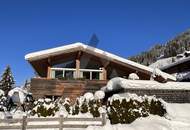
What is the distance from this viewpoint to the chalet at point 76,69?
90.7ft

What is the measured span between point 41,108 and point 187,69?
82.8 ft

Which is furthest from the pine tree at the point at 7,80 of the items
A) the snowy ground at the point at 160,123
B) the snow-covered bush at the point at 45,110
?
the snowy ground at the point at 160,123

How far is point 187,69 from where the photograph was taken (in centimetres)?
4194

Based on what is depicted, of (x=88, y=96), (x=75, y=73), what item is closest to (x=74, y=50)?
(x=75, y=73)

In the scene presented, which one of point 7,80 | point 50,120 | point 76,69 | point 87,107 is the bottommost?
point 50,120

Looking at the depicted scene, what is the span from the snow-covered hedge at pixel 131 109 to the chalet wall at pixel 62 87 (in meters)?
6.40

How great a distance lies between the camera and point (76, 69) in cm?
2912

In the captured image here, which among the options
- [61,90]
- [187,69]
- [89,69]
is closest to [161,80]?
[89,69]

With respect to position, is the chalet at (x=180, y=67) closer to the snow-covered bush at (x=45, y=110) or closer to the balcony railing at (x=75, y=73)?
the balcony railing at (x=75, y=73)

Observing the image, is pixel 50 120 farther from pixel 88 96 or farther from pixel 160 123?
pixel 88 96

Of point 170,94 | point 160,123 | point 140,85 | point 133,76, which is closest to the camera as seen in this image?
point 160,123

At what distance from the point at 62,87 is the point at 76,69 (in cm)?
224

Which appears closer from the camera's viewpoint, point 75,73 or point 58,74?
point 75,73

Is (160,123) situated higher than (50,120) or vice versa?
(50,120)
